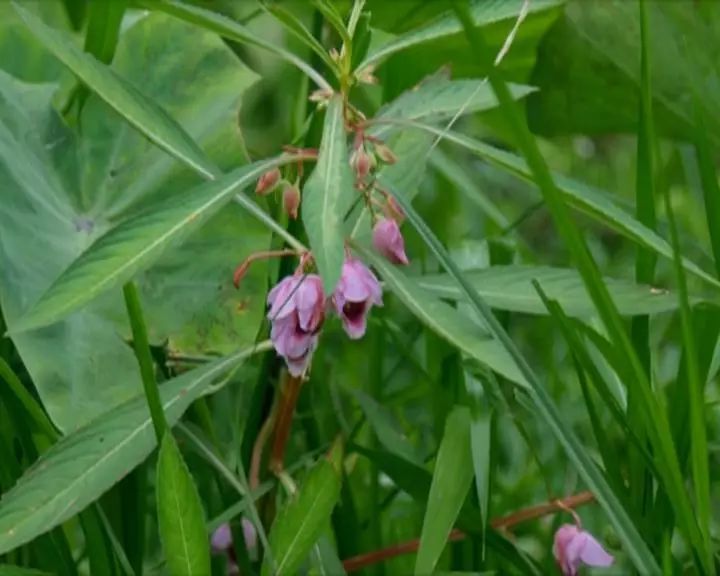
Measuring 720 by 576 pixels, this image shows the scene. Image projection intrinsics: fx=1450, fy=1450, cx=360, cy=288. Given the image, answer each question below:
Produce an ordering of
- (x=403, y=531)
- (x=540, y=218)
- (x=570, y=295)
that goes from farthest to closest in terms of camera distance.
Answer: (x=540, y=218)
(x=403, y=531)
(x=570, y=295)

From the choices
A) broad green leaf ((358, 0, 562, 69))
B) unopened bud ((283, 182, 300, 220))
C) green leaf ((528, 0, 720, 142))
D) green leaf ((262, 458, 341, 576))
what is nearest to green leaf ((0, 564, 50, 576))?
green leaf ((262, 458, 341, 576))

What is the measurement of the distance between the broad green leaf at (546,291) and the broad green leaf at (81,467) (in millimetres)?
195

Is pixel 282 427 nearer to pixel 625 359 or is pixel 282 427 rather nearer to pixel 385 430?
pixel 385 430

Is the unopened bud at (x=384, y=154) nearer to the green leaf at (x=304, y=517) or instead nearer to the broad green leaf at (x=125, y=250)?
the broad green leaf at (x=125, y=250)

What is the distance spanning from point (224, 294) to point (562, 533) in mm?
355

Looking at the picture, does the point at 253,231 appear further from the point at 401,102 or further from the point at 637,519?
the point at 637,519

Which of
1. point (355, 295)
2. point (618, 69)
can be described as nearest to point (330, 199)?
point (355, 295)

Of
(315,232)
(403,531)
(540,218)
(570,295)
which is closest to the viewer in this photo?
(315,232)

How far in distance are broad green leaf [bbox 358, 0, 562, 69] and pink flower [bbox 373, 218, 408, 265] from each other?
13 centimetres

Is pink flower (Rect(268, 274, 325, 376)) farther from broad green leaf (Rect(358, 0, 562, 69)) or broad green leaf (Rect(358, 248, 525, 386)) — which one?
broad green leaf (Rect(358, 0, 562, 69))

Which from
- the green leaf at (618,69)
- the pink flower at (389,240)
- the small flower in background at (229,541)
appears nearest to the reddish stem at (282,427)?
the small flower in background at (229,541)

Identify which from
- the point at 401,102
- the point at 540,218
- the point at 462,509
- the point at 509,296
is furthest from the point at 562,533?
the point at 540,218

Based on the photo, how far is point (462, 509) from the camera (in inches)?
38.9

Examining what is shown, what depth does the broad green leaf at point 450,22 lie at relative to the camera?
99cm
